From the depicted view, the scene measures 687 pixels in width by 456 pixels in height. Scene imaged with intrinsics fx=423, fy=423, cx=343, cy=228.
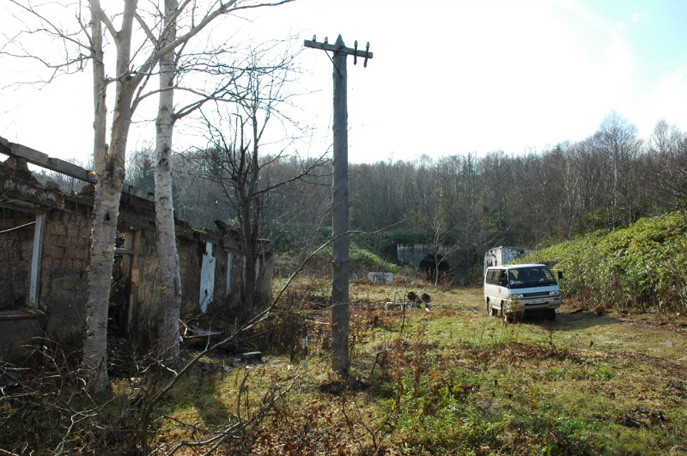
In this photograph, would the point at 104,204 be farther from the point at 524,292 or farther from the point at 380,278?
the point at 380,278

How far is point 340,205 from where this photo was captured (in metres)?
7.35

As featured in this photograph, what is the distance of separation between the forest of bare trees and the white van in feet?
11.4

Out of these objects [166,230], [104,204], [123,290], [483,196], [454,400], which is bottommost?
[454,400]

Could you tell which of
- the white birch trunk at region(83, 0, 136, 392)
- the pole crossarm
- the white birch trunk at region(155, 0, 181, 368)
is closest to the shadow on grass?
the pole crossarm

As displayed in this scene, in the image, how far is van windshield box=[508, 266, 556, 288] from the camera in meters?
13.2

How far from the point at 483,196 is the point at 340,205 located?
4150cm

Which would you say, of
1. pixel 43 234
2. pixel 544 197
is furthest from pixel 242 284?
pixel 544 197

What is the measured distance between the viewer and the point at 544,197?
37.1 meters

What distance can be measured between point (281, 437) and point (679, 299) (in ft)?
38.8

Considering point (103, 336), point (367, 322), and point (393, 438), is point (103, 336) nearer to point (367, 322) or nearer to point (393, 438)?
point (393, 438)

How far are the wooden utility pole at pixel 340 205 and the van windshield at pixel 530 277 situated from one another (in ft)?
26.2

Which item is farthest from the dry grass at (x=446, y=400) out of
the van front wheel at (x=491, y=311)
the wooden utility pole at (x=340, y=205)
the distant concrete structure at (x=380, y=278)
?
the distant concrete structure at (x=380, y=278)

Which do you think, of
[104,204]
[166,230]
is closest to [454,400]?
[104,204]

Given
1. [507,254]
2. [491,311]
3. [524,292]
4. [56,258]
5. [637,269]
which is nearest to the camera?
[56,258]
